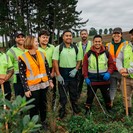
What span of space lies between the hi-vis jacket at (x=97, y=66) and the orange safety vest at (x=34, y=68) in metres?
1.42

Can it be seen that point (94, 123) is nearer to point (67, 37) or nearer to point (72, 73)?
point (72, 73)

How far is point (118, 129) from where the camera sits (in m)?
4.81

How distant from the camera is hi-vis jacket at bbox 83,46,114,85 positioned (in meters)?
5.74

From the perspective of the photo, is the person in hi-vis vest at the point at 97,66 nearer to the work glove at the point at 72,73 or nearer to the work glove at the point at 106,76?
the work glove at the point at 106,76

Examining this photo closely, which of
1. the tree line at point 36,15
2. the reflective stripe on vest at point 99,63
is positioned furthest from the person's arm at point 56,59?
the tree line at point 36,15

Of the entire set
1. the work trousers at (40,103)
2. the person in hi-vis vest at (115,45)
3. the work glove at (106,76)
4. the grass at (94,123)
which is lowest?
the grass at (94,123)

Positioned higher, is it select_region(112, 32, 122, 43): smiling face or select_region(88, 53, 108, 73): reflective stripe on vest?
select_region(112, 32, 122, 43): smiling face

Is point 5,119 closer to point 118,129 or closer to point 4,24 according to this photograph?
point 118,129

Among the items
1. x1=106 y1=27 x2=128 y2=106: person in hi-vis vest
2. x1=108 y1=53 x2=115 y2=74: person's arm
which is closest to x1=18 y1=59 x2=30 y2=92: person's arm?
x1=108 y1=53 x2=115 y2=74: person's arm

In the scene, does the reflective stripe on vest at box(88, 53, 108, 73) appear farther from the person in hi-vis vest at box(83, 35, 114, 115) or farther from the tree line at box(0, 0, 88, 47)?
the tree line at box(0, 0, 88, 47)

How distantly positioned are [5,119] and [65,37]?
14.4 feet

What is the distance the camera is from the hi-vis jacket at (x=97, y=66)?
574 centimetres

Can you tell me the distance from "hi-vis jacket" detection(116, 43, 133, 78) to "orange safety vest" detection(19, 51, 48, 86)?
190 cm

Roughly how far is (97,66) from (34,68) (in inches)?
69.6
